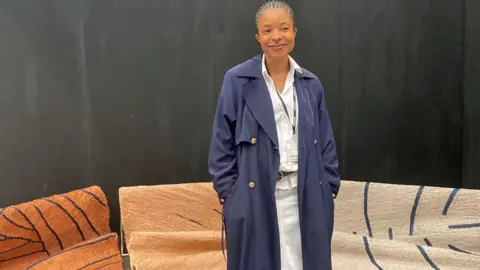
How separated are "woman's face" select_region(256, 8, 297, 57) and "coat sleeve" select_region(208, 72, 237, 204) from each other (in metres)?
0.22

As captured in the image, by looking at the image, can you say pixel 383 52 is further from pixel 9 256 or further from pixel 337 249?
pixel 9 256

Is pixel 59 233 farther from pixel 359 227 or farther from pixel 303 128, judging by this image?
pixel 359 227

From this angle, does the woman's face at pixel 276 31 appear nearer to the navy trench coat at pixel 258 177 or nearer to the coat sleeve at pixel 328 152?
the navy trench coat at pixel 258 177

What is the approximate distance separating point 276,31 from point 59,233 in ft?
6.05

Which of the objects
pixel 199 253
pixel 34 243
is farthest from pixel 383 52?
pixel 34 243

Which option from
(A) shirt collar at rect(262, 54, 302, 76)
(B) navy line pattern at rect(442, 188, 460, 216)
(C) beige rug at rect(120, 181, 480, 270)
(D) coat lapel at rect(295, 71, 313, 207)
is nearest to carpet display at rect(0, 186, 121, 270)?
(C) beige rug at rect(120, 181, 480, 270)

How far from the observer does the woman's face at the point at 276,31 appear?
185 cm

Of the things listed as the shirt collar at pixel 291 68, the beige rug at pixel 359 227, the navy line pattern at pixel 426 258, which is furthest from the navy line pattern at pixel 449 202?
the shirt collar at pixel 291 68

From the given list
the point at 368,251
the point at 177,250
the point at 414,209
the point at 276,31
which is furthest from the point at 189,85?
the point at 414,209

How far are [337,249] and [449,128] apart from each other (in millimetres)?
1361

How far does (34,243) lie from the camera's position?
270 cm

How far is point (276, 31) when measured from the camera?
73.2 inches

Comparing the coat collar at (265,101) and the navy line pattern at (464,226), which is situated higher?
the coat collar at (265,101)

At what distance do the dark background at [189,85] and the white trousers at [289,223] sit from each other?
1.37 metres
